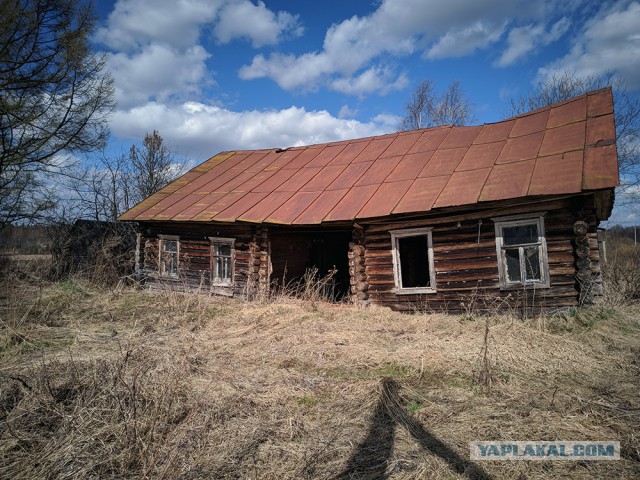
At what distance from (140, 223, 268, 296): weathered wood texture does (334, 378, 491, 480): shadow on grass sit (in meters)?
7.79

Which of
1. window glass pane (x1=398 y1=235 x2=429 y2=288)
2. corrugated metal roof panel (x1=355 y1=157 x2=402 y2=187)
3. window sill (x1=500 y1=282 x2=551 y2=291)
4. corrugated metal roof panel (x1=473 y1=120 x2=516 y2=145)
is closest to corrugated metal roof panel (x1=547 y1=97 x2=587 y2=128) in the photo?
corrugated metal roof panel (x1=473 y1=120 x2=516 y2=145)

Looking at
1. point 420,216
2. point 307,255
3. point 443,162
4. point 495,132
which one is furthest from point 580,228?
point 307,255

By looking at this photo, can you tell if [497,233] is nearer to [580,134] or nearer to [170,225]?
[580,134]

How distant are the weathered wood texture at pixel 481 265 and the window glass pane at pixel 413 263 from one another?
311cm

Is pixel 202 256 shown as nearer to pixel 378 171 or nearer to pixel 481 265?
pixel 378 171

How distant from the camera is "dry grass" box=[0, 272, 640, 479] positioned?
3057mm

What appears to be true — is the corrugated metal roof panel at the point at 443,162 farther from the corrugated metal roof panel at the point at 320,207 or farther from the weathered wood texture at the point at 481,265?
the corrugated metal roof panel at the point at 320,207

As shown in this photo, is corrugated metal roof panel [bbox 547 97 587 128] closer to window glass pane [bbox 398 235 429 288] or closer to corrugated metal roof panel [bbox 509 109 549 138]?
corrugated metal roof panel [bbox 509 109 549 138]

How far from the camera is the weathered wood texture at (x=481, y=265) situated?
7680 mm

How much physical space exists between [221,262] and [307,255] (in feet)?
10.7

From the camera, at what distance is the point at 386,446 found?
3.42m

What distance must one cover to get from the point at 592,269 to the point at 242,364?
23.7 feet

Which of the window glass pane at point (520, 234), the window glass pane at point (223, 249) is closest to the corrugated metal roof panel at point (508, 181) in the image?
the window glass pane at point (520, 234)

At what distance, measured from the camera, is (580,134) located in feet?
29.3
